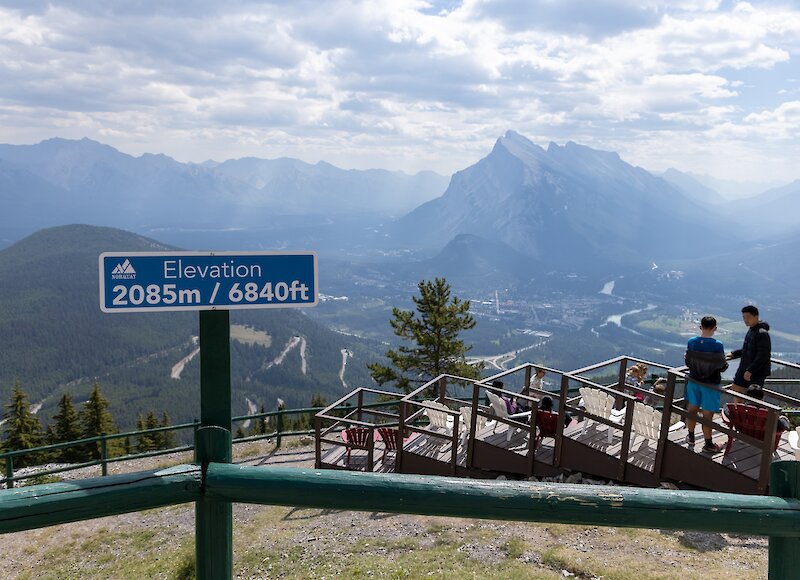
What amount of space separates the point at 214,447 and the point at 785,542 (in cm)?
205

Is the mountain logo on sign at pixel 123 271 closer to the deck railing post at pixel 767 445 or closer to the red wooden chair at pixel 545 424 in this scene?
the deck railing post at pixel 767 445

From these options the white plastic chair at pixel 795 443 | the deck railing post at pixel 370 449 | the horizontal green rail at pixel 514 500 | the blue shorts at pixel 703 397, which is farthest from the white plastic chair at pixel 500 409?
the horizontal green rail at pixel 514 500

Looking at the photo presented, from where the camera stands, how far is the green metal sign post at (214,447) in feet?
7.67

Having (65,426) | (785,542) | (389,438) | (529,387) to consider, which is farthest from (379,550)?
(65,426)

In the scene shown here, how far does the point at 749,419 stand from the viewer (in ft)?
32.9

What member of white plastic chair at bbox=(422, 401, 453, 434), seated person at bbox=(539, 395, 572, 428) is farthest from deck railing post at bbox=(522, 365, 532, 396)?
white plastic chair at bbox=(422, 401, 453, 434)

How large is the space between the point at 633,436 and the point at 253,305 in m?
10.8

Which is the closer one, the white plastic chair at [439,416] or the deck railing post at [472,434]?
the deck railing post at [472,434]

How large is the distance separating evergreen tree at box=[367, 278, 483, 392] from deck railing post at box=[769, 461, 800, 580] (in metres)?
33.2

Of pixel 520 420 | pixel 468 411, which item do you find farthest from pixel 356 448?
pixel 520 420

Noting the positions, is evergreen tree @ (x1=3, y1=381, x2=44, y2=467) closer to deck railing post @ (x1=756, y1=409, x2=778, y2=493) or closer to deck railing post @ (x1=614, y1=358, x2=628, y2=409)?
deck railing post @ (x1=614, y1=358, x2=628, y2=409)

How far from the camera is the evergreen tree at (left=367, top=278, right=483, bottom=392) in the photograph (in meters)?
36.0

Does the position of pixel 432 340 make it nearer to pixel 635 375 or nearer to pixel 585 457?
pixel 635 375

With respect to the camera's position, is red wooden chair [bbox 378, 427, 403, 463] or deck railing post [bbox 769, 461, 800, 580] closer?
deck railing post [bbox 769, 461, 800, 580]
